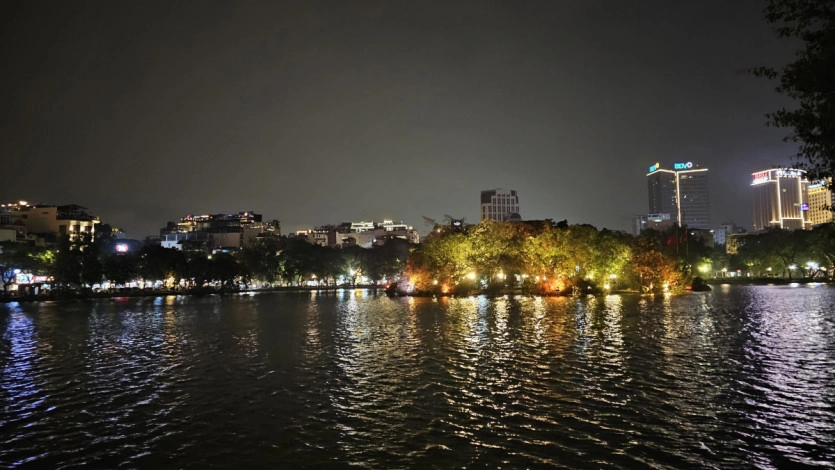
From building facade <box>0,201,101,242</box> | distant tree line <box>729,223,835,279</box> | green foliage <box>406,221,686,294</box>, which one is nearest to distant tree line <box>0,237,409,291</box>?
building facade <box>0,201,101,242</box>

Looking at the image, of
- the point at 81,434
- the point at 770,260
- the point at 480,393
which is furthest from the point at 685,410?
the point at 770,260

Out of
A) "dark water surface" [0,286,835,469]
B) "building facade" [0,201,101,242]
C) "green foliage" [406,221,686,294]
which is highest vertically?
"building facade" [0,201,101,242]

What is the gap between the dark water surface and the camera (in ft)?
39.9

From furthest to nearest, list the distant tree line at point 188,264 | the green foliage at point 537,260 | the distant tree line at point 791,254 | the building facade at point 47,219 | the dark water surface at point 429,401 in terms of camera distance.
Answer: the building facade at point 47,219
the distant tree line at point 791,254
the distant tree line at point 188,264
the green foliage at point 537,260
the dark water surface at point 429,401

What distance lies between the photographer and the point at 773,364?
866 inches

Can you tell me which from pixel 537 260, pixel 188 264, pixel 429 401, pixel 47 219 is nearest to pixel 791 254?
pixel 537 260

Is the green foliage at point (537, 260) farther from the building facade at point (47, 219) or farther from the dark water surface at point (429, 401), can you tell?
the building facade at point (47, 219)

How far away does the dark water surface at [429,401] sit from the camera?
12.1 meters

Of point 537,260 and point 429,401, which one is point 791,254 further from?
point 429,401

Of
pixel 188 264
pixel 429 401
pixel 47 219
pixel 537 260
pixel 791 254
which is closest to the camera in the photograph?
pixel 429 401

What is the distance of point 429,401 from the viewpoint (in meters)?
16.6

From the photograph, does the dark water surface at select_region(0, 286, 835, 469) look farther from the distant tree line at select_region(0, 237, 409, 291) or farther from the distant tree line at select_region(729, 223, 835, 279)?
the distant tree line at select_region(729, 223, 835, 279)

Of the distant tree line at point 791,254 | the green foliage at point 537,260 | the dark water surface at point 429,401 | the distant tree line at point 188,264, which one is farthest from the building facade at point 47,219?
the distant tree line at point 791,254

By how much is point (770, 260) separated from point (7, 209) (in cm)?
21227
